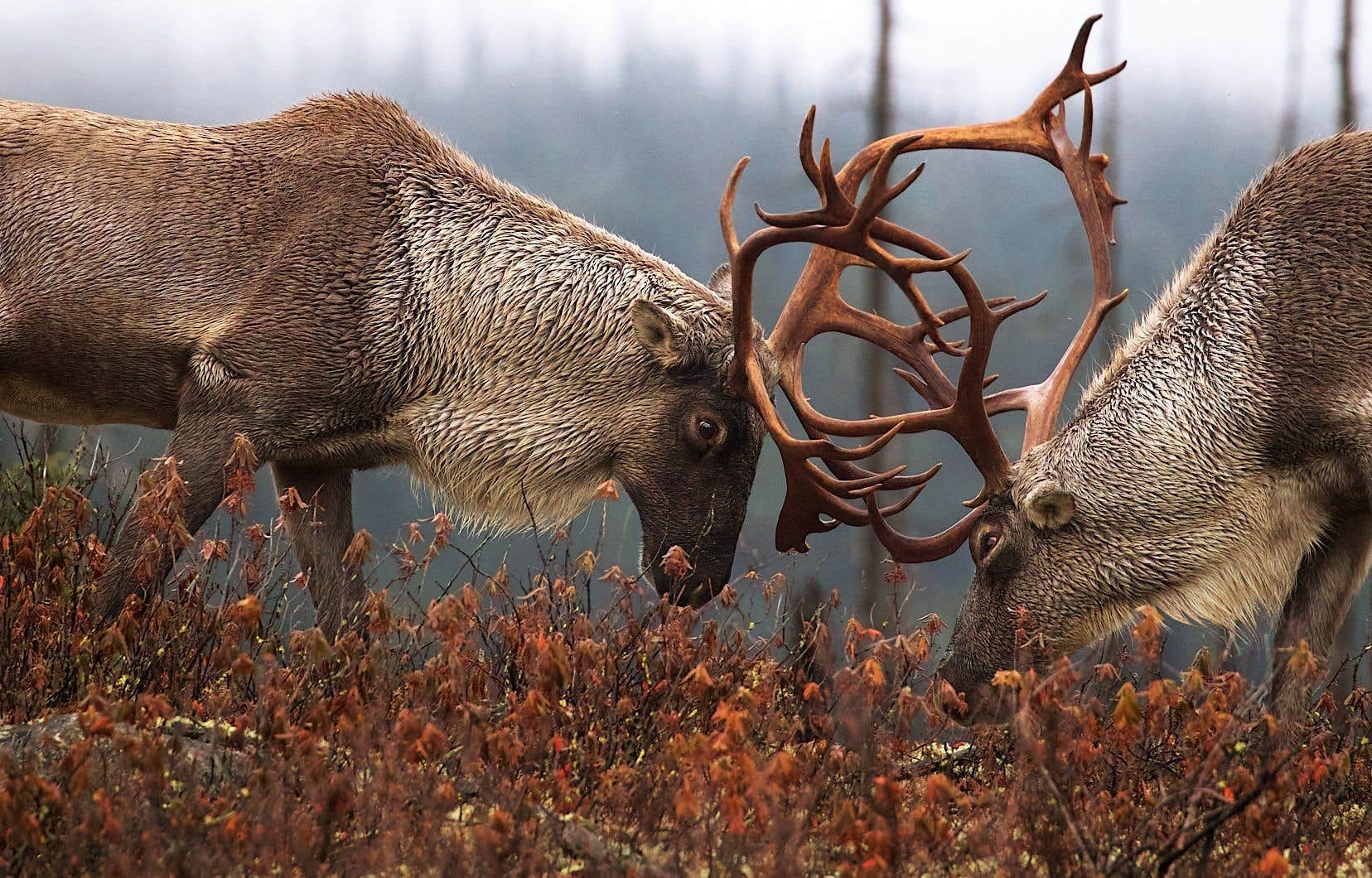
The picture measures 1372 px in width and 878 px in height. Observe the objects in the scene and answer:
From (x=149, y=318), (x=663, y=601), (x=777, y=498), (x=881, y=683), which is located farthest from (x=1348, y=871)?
(x=777, y=498)

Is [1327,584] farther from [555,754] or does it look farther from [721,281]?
[555,754]

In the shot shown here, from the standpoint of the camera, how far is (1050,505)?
490 centimetres

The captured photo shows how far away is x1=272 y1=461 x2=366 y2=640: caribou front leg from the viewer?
5.46 meters

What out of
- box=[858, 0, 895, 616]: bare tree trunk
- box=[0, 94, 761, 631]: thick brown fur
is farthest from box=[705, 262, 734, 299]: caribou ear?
box=[858, 0, 895, 616]: bare tree trunk

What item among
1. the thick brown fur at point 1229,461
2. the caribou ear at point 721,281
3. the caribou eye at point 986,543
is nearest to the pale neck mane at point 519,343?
the caribou ear at point 721,281

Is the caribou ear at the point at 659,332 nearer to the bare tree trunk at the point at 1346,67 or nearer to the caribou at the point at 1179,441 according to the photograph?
the caribou at the point at 1179,441

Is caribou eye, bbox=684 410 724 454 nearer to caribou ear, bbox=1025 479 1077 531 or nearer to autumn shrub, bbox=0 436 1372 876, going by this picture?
autumn shrub, bbox=0 436 1372 876

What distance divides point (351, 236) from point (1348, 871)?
12.3ft

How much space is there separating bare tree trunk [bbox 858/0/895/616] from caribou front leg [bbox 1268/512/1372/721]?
5.15 m

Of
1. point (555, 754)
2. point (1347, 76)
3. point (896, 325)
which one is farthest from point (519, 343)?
point (1347, 76)

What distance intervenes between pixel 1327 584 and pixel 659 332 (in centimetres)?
258

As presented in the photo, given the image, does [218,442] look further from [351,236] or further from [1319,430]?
[1319,430]

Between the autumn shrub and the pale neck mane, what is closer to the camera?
the autumn shrub

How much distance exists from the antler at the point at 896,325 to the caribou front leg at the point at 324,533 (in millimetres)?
1675
